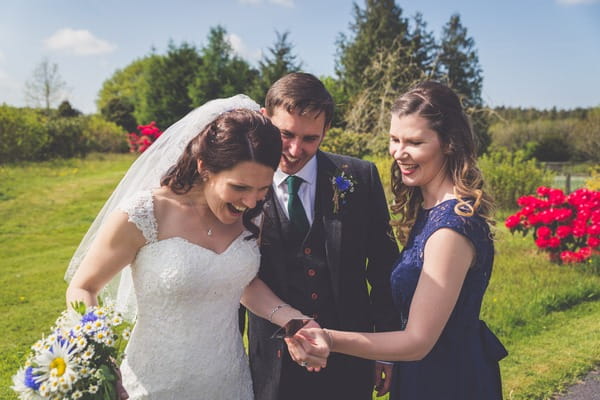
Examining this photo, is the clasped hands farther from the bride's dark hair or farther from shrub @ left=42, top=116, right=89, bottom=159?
shrub @ left=42, top=116, right=89, bottom=159

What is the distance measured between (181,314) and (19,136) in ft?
65.5

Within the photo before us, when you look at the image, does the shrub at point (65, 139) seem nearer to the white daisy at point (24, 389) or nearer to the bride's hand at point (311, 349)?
the white daisy at point (24, 389)

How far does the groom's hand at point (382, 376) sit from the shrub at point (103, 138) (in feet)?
77.6

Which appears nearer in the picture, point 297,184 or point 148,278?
point 148,278

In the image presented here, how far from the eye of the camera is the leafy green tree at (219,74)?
3184cm

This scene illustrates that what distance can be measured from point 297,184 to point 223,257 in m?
0.67

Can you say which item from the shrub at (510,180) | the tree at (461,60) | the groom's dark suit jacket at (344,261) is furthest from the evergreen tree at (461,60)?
the groom's dark suit jacket at (344,261)

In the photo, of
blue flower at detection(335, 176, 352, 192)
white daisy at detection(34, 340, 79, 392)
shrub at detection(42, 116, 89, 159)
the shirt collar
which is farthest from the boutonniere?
shrub at detection(42, 116, 89, 159)

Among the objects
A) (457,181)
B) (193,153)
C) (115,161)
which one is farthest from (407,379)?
(115,161)

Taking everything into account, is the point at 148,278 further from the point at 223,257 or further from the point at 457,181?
A: the point at 457,181

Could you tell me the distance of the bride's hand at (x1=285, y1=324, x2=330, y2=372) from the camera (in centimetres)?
202

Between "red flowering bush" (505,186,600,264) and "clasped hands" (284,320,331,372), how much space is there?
23.4 ft

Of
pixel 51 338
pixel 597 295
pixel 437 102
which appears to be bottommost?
pixel 597 295

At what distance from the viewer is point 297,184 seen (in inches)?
112
